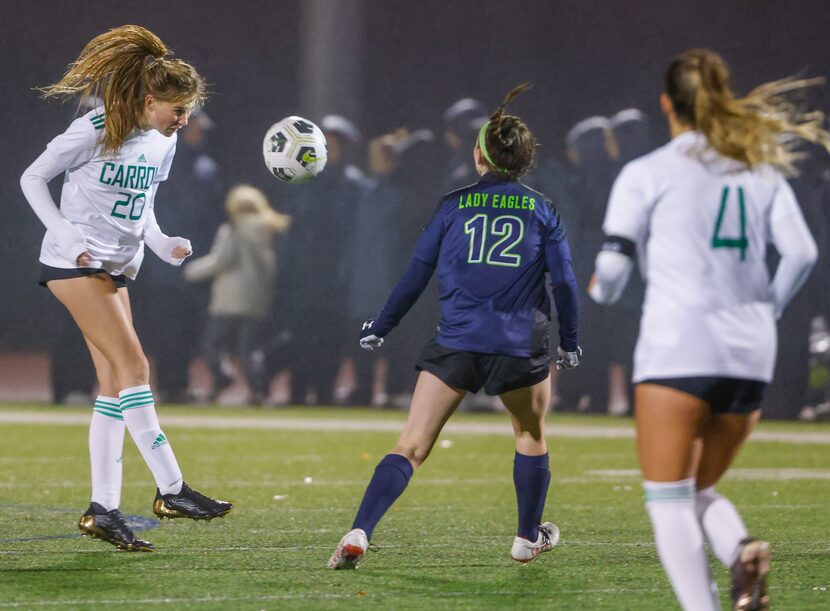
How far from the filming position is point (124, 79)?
21.8 ft

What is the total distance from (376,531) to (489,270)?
79.1 inches

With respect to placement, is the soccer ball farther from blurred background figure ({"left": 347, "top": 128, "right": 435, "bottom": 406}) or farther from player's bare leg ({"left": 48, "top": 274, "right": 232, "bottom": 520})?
blurred background figure ({"left": 347, "top": 128, "right": 435, "bottom": 406})

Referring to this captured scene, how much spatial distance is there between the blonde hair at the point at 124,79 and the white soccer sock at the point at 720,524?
3200mm

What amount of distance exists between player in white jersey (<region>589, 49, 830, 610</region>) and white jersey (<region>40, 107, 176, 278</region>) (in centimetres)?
292

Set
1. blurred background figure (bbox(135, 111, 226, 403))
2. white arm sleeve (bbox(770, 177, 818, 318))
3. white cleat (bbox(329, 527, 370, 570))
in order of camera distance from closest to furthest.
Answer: white arm sleeve (bbox(770, 177, 818, 318)) → white cleat (bbox(329, 527, 370, 570)) → blurred background figure (bbox(135, 111, 226, 403))

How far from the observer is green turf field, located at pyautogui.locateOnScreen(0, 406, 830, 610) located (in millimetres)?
5648

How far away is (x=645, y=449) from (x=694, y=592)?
1.43 ft

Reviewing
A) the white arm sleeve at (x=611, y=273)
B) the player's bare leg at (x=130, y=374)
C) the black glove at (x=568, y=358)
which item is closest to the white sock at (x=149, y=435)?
the player's bare leg at (x=130, y=374)

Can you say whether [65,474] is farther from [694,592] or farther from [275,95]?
[275,95]

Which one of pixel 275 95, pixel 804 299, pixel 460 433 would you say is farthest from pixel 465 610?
pixel 275 95

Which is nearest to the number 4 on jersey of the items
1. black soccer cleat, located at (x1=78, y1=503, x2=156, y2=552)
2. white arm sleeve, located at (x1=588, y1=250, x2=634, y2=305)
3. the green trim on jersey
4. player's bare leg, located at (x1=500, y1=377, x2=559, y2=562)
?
white arm sleeve, located at (x1=588, y1=250, x2=634, y2=305)

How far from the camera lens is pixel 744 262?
444 cm

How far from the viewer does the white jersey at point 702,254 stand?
172 inches

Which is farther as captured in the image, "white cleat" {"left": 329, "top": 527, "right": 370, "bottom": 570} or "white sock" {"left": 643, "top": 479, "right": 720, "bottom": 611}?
"white cleat" {"left": 329, "top": 527, "right": 370, "bottom": 570}
